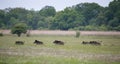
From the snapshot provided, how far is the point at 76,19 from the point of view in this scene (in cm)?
11400

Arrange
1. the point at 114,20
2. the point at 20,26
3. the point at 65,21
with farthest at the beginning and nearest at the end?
the point at 65,21 < the point at 114,20 < the point at 20,26

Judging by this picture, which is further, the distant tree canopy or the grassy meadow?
the distant tree canopy

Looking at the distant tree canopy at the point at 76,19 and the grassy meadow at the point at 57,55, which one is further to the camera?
the distant tree canopy at the point at 76,19

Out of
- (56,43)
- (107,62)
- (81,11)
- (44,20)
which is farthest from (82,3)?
(107,62)

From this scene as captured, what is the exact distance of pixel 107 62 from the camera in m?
22.9

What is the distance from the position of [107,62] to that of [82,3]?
398ft

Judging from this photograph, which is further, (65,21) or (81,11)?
(81,11)

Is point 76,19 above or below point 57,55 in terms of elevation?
above

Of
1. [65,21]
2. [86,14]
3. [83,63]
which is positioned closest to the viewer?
[83,63]

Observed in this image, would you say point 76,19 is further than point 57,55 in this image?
Yes

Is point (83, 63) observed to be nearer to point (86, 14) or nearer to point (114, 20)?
point (114, 20)

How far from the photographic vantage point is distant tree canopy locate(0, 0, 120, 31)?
349ft

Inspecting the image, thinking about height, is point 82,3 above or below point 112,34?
above

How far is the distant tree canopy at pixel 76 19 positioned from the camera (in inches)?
4187
